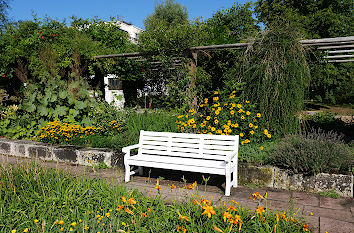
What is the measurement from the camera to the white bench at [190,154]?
13.6 feet

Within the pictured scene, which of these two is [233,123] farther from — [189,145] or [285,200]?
[285,200]

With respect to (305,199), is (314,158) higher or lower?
higher

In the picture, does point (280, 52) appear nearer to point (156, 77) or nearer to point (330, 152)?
point (330, 152)

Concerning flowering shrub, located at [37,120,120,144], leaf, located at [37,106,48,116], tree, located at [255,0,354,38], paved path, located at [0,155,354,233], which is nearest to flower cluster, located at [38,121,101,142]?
Result: flowering shrub, located at [37,120,120,144]

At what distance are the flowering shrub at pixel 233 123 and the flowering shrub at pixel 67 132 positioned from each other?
1869 millimetres

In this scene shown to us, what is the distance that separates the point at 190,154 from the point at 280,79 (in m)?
2.21

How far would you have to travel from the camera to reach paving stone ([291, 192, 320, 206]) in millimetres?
3704

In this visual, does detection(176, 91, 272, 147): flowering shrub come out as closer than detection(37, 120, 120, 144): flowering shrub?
Yes

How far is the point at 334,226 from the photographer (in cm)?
299

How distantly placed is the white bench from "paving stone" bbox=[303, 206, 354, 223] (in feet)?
3.24

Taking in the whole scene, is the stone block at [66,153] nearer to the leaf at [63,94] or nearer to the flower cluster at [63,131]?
the flower cluster at [63,131]

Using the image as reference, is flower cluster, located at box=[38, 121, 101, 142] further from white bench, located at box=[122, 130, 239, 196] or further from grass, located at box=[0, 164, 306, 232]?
grass, located at box=[0, 164, 306, 232]

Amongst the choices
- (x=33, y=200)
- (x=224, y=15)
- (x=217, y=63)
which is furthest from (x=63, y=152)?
(x=224, y=15)

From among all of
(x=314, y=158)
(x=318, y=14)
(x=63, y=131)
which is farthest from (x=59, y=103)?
(x=318, y=14)
